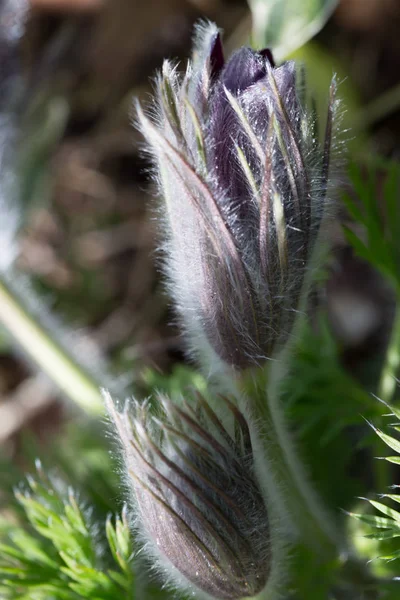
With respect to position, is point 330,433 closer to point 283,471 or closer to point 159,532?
point 283,471

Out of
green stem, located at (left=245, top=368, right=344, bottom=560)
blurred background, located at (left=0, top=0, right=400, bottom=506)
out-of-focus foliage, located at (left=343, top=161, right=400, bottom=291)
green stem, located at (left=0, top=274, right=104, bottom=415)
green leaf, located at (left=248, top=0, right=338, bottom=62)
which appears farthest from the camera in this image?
blurred background, located at (left=0, top=0, right=400, bottom=506)

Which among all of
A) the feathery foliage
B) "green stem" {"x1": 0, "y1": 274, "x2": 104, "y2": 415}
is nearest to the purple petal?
the feathery foliage

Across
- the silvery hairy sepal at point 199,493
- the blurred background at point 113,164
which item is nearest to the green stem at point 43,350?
the blurred background at point 113,164

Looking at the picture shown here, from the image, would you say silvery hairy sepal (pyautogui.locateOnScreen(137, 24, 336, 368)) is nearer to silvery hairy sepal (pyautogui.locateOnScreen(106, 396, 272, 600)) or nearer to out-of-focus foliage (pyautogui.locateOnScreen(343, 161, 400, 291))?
silvery hairy sepal (pyautogui.locateOnScreen(106, 396, 272, 600))

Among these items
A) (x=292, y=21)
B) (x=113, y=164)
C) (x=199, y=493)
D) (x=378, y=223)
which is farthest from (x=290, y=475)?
(x=113, y=164)

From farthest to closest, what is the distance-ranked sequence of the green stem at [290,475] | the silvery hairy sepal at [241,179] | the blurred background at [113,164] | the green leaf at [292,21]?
the blurred background at [113,164] < the green leaf at [292,21] < the green stem at [290,475] < the silvery hairy sepal at [241,179]

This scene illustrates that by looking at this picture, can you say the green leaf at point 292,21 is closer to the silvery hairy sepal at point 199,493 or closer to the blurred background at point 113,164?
the blurred background at point 113,164

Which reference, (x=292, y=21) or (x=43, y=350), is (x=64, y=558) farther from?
(x=292, y=21)
